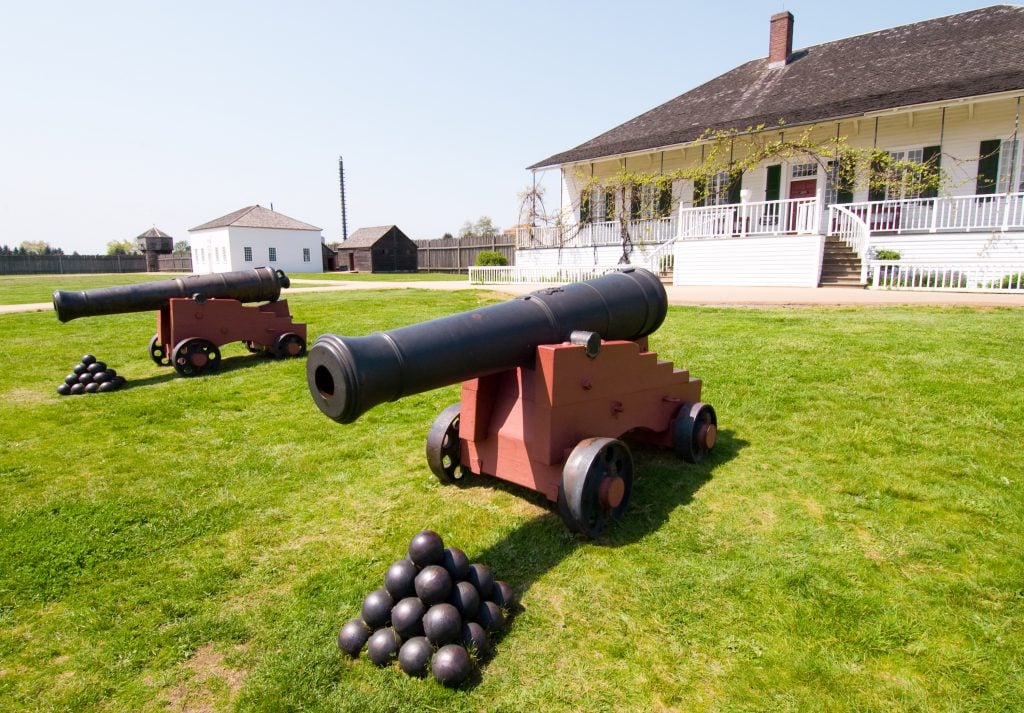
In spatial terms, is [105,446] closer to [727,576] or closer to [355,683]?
[355,683]

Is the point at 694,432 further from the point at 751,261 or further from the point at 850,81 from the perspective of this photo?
the point at 850,81

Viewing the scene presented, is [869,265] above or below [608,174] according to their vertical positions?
below

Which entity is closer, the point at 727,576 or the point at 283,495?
the point at 727,576

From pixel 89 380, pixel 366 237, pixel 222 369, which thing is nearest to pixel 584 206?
pixel 222 369

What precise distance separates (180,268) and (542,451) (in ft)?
200

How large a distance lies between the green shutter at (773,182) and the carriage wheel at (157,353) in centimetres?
1715

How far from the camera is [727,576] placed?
2.84 metres

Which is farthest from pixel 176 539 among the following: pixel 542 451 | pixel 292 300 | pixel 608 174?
pixel 608 174

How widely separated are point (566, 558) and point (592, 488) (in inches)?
14.1

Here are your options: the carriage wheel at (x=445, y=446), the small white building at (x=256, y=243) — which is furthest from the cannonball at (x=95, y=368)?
the small white building at (x=256, y=243)

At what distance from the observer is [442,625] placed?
91.8 inches

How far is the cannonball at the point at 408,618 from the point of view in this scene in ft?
7.86

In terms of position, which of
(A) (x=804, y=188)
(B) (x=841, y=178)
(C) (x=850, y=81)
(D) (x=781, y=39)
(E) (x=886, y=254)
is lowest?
(E) (x=886, y=254)

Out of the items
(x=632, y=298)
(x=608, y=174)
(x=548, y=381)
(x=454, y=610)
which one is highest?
(x=608, y=174)
